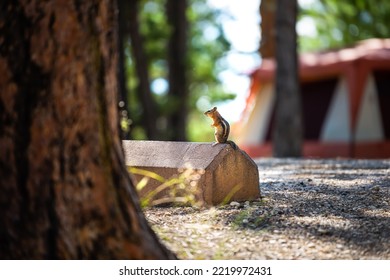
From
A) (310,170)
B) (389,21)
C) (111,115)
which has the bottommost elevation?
(310,170)

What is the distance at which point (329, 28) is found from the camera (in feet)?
87.4

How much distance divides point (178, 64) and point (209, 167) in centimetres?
A: 1297

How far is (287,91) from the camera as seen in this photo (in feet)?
41.3

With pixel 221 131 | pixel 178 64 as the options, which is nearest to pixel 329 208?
pixel 221 131

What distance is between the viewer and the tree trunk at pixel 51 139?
3252 mm

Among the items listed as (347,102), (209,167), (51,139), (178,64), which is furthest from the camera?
(178,64)

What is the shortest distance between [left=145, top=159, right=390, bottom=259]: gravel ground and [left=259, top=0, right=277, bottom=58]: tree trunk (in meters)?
12.4

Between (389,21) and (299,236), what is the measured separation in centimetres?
1877

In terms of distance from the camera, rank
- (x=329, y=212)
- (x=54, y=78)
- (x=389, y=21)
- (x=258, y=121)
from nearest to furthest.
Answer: (x=54, y=78), (x=329, y=212), (x=258, y=121), (x=389, y=21)

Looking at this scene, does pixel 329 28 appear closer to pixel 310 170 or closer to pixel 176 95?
pixel 176 95

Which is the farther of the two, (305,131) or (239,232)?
(305,131)

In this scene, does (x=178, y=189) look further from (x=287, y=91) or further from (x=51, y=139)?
(x=287, y=91)

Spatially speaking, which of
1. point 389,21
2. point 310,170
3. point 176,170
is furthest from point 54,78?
point 389,21

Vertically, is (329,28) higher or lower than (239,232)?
higher
